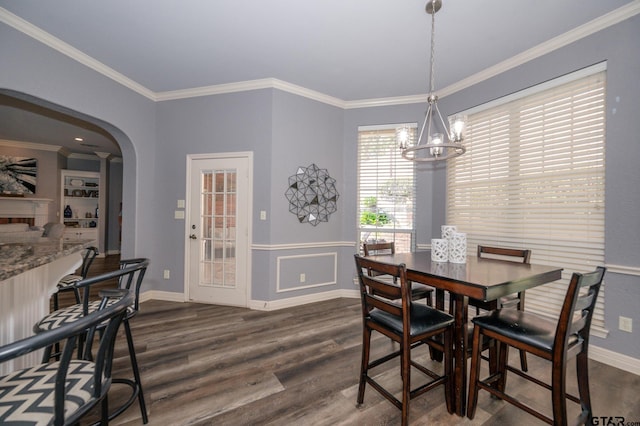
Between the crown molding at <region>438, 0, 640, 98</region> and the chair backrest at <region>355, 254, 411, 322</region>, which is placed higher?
the crown molding at <region>438, 0, 640, 98</region>

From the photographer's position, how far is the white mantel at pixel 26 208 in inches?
232

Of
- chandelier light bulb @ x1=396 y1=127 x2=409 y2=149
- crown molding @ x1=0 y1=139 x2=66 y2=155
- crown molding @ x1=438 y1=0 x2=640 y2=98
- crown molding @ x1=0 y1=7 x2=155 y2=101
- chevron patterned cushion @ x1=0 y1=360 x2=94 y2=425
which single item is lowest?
chevron patterned cushion @ x1=0 y1=360 x2=94 y2=425

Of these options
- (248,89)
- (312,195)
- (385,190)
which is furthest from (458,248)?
(248,89)

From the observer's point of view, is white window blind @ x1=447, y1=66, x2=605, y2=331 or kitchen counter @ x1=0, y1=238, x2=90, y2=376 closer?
kitchen counter @ x1=0, y1=238, x2=90, y2=376

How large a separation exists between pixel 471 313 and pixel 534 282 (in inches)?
73.4

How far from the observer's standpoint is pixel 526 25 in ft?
7.95

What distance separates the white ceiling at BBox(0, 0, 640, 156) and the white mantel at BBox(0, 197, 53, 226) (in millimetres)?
5123

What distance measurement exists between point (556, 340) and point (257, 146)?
3338mm

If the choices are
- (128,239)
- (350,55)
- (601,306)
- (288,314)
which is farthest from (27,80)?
(601,306)

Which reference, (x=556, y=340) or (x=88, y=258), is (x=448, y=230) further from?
(x=88, y=258)

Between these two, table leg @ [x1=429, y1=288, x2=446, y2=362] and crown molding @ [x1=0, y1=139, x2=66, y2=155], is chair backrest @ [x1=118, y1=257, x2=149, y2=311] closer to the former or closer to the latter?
table leg @ [x1=429, y1=288, x2=446, y2=362]

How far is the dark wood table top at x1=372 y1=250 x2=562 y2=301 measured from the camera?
4.82 ft

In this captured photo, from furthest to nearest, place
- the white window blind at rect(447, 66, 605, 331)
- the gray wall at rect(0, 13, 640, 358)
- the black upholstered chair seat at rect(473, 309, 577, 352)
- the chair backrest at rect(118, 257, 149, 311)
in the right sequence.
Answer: the gray wall at rect(0, 13, 640, 358)
the white window blind at rect(447, 66, 605, 331)
the chair backrest at rect(118, 257, 149, 311)
the black upholstered chair seat at rect(473, 309, 577, 352)

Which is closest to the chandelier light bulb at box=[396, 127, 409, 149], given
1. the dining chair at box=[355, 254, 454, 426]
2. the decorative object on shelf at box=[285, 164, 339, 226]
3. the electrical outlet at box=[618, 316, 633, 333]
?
the dining chair at box=[355, 254, 454, 426]
